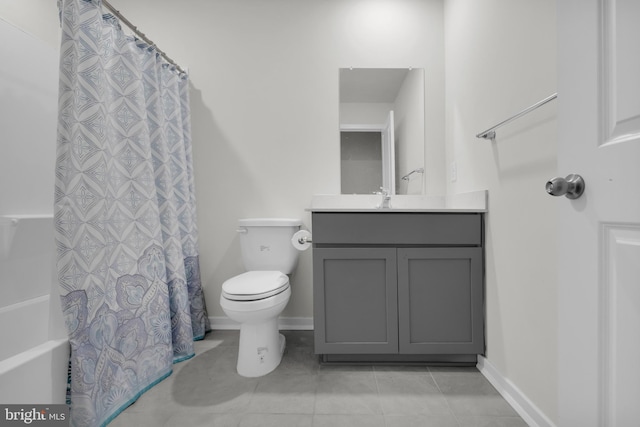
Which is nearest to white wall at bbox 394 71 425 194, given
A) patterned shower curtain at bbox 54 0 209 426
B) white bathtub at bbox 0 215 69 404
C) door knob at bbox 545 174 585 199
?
door knob at bbox 545 174 585 199

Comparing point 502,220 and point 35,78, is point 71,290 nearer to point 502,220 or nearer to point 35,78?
point 35,78

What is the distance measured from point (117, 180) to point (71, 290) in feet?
1.62

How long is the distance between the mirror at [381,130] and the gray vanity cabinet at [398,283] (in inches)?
23.2

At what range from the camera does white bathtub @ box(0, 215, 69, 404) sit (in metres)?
0.91

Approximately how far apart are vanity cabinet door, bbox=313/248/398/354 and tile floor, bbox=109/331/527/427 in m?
0.15

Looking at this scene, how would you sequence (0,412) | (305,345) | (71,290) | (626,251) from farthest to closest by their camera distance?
(305,345), (71,290), (0,412), (626,251)

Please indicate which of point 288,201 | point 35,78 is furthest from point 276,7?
point 35,78

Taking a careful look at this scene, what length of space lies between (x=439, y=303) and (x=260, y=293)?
916 mm

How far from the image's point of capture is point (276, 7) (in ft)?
6.39

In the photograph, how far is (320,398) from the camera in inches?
47.7

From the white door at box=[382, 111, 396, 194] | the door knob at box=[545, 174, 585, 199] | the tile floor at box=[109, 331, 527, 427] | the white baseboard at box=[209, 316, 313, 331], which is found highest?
the white door at box=[382, 111, 396, 194]

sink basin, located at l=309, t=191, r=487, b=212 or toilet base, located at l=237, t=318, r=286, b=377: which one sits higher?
sink basin, located at l=309, t=191, r=487, b=212

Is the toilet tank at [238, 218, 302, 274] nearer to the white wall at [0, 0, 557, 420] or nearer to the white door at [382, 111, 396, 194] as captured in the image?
the white wall at [0, 0, 557, 420]

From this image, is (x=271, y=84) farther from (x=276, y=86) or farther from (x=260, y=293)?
(x=260, y=293)
